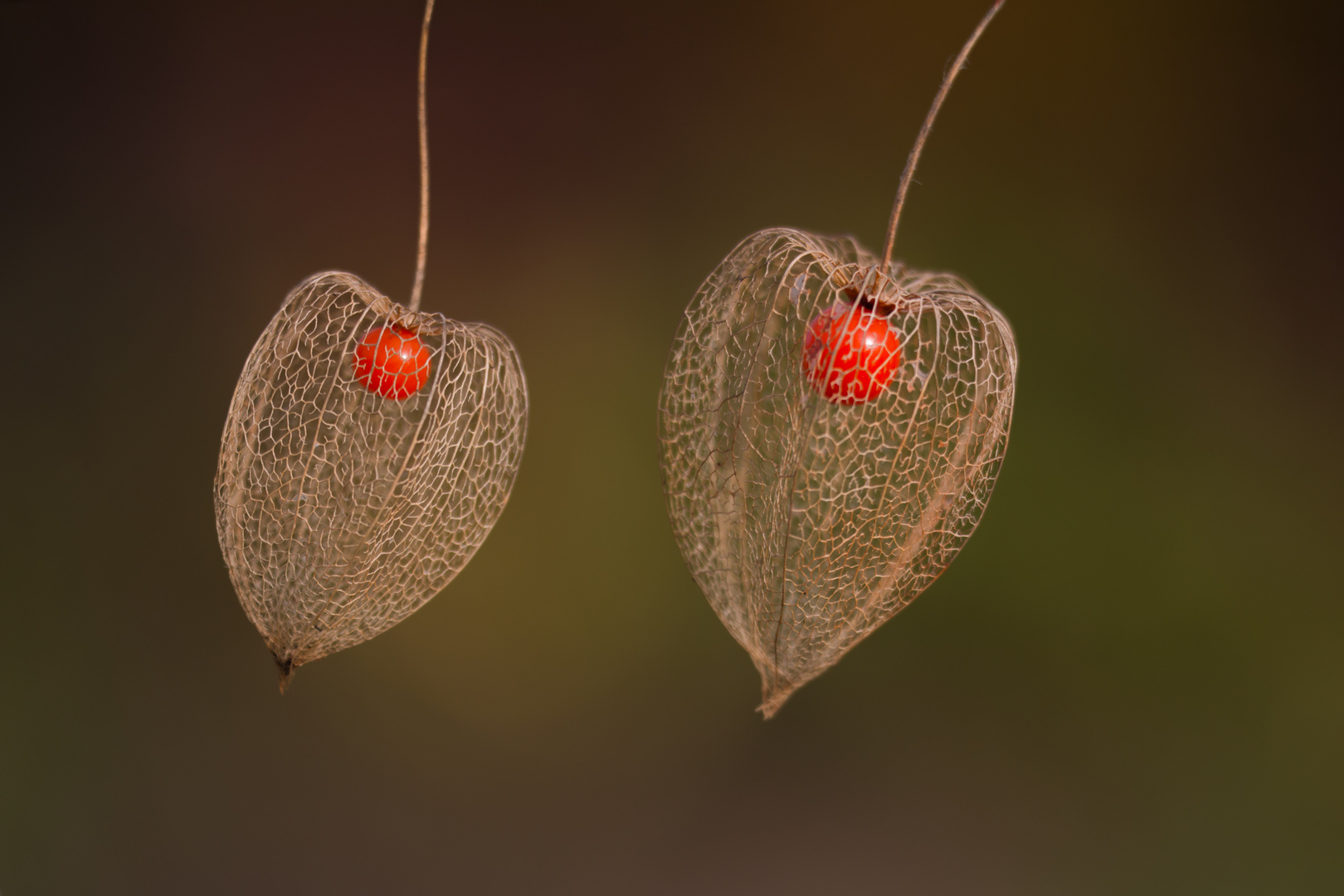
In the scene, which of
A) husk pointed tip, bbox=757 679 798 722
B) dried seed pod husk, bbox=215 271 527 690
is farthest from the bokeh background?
husk pointed tip, bbox=757 679 798 722

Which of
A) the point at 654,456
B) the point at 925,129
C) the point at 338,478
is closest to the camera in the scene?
the point at 925,129

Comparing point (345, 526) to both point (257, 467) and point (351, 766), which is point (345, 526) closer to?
point (257, 467)

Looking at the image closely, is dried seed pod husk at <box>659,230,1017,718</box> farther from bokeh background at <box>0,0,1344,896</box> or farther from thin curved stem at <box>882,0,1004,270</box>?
bokeh background at <box>0,0,1344,896</box>

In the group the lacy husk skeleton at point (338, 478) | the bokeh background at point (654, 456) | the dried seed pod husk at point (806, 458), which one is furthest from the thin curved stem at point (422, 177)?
the bokeh background at point (654, 456)

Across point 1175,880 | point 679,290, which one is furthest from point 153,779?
point 1175,880

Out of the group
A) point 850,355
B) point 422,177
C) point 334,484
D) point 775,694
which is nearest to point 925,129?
point 850,355

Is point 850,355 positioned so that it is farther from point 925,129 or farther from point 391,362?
point 391,362
